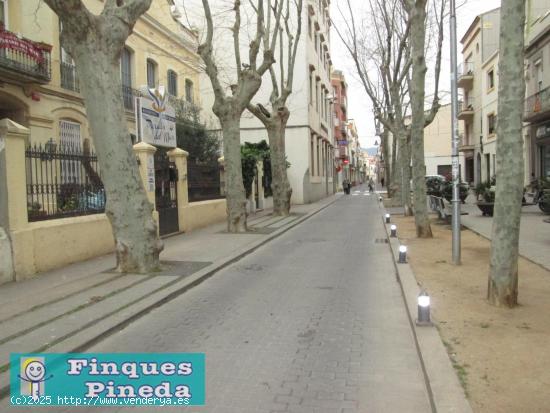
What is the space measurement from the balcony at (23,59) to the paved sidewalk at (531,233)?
12.7m

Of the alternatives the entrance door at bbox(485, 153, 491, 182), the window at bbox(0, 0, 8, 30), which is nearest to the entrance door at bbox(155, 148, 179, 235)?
the window at bbox(0, 0, 8, 30)

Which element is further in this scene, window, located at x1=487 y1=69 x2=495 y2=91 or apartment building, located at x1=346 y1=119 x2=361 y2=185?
apartment building, located at x1=346 y1=119 x2=361 y2=185

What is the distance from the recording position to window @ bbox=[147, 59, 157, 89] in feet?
74.0

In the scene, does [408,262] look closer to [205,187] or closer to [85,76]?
[85,76]

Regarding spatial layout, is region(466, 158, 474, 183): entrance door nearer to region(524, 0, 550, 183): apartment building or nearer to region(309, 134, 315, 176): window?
region(524, 0, 550, 183): apartment building

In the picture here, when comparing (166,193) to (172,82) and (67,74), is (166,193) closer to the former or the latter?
(67,74)

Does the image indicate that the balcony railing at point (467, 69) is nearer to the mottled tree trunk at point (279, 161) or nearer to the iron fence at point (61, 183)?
the mottled tree trunk at point (279, 161)

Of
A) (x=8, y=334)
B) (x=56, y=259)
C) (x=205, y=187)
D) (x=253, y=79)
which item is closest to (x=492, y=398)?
(x=8, y=334)

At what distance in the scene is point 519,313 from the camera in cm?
589

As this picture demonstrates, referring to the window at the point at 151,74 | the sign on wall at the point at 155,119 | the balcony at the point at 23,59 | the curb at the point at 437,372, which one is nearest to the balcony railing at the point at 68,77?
the balcony at the point at 23,59

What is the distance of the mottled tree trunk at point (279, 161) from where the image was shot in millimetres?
20625

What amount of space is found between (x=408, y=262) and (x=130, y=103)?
45.1 feet

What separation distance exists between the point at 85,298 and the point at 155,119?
24.7 ft

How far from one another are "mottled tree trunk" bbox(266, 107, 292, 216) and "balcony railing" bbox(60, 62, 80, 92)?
7254 mm
